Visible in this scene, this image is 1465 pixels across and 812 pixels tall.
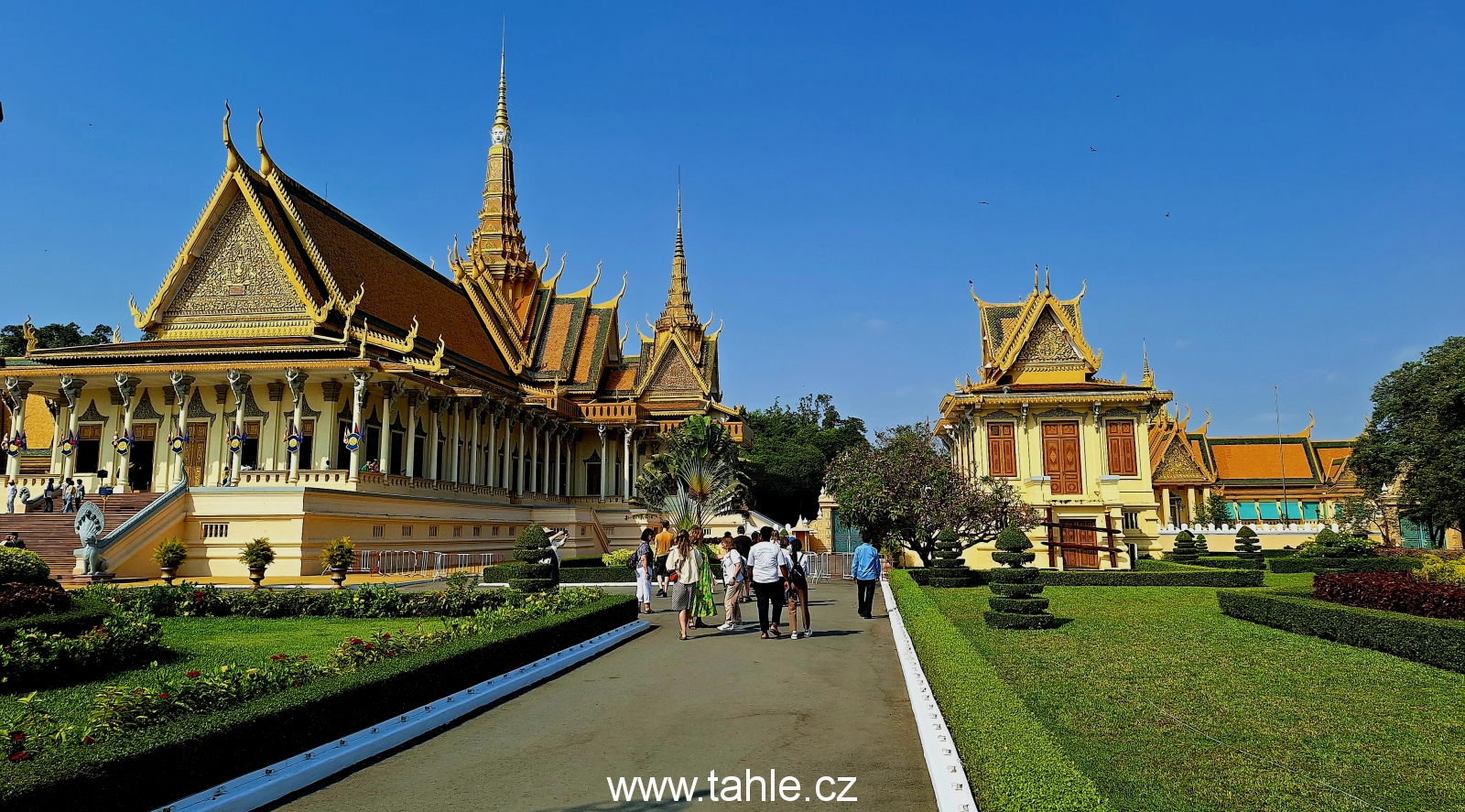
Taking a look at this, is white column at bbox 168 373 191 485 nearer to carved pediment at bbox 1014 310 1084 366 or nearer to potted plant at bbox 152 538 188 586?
potted plant at bbox 152 538 188 586

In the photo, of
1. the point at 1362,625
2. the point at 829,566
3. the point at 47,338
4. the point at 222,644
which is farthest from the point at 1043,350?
the point at 47,338

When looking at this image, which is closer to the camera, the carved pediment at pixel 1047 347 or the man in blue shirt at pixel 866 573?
the man in blue shirt at pixel 866 573

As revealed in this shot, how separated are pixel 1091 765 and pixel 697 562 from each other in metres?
7.63

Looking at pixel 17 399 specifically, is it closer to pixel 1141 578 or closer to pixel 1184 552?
pixel 1141 578

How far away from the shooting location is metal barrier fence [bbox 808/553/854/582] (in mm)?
26369

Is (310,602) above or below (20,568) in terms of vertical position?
below

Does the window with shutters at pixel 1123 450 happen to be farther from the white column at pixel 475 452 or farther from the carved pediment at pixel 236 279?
the carved pediment at pixel 236 279

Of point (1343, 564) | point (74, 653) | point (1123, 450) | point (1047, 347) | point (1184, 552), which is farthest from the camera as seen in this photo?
point (1047, 347)

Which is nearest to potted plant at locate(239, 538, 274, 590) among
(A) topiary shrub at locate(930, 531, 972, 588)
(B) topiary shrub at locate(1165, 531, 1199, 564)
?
(A) topiary shrub at locate(930, 531, 972, 588)

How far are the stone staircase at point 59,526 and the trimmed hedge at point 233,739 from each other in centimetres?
1602

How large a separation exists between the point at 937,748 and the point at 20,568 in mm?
11619

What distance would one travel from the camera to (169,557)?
20.1m

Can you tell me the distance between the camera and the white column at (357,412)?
2412 centimetres

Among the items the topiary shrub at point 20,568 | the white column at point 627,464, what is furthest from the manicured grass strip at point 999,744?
the white column at point 627,464
